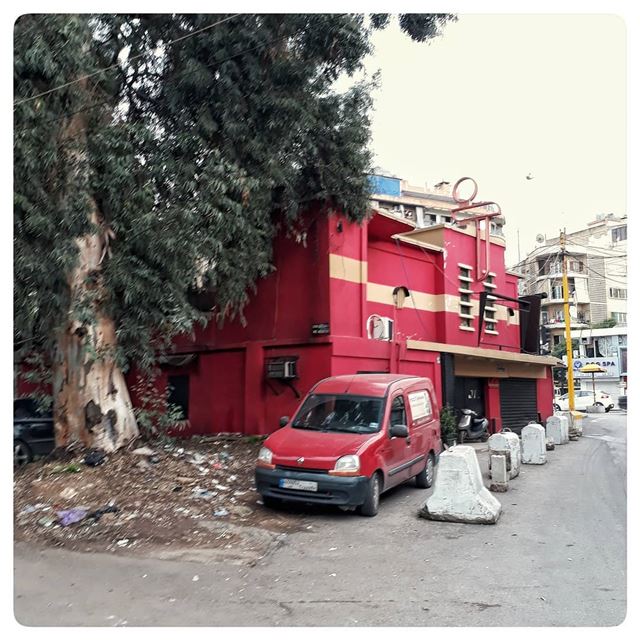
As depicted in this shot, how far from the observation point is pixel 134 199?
8305mm

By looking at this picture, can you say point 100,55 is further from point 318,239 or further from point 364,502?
point 364,502

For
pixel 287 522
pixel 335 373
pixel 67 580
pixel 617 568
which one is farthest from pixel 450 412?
pixel 67 580

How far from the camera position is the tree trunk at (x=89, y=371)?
8.69 metres

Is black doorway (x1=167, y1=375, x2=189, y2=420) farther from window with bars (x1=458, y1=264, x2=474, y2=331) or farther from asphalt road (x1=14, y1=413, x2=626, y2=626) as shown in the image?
window with bars (x1=458, y1=264, x2=474, y2=331)

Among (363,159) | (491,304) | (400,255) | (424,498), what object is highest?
(363,159)

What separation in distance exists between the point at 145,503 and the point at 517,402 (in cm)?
1565

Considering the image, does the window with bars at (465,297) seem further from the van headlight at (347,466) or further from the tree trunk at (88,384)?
the tree trunk at (88,384)

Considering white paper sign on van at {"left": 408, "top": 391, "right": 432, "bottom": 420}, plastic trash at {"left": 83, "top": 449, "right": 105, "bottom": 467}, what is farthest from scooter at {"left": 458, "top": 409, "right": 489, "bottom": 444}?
plastic trash at {"left": 83, "top": 449, "right": 105, "bottom": 467}

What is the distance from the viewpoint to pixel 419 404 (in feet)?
31.9

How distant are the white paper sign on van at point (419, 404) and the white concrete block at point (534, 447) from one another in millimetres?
3381

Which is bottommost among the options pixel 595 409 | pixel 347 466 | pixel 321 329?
pixel 595 409

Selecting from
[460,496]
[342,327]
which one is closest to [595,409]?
Answer: [342,327]

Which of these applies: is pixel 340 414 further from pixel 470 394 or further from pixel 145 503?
pixel 470 394

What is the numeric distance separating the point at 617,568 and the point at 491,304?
45.3 ft
